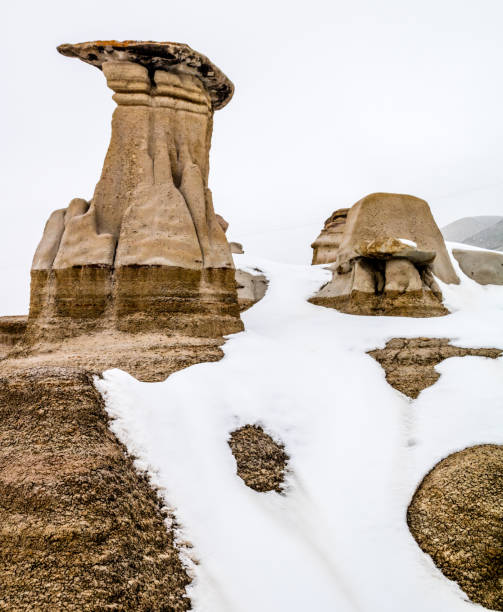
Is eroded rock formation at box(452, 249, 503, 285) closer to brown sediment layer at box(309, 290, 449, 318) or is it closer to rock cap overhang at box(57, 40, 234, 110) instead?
brown sediment layer at box(309, 290, 449, 318)

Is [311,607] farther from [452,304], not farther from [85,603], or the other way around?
[452,304]

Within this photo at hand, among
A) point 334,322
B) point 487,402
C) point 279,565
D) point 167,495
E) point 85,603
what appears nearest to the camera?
point 85,603

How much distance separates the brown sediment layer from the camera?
23.3 feet

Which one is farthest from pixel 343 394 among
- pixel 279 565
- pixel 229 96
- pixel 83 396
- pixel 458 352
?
pixel 229 96

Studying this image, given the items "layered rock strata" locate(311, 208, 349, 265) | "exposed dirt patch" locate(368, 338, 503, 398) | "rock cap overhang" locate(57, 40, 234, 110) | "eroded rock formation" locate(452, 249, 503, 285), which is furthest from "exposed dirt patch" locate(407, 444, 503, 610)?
"layered rock strata" locate(311, 208, 349, 265)

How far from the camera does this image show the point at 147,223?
6.20 m

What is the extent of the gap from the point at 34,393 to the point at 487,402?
3936mm

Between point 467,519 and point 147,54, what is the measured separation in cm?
670

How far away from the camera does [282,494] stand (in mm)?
3523

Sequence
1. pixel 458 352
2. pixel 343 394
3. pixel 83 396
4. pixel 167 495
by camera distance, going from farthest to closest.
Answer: pixel 458 352 → pixel 343 394 → pixel 83 396 → pixel 167 495

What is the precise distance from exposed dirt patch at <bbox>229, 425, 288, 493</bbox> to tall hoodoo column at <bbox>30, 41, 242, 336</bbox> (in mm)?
2187

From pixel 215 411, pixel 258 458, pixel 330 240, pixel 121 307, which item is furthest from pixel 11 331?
pixel 330 240

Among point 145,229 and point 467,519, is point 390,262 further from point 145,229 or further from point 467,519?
point 467,519

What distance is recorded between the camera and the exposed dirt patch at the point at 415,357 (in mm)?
5045
